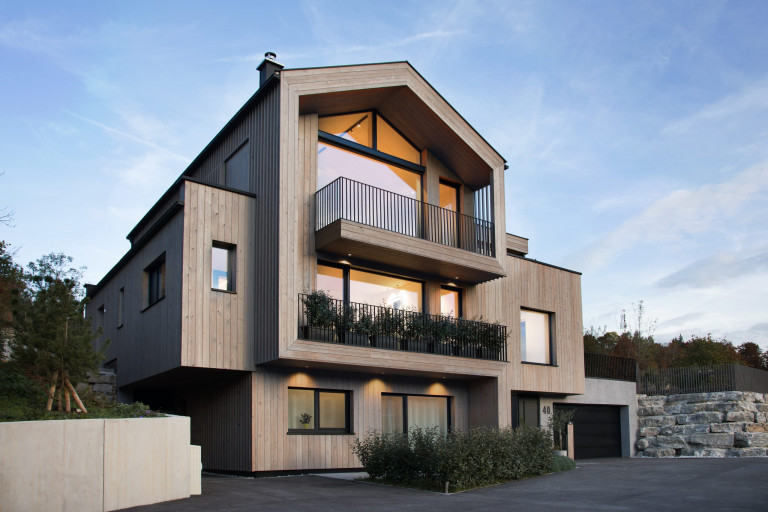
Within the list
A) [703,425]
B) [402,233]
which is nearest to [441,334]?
[402,233]

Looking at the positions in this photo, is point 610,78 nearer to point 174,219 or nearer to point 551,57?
point 551,57

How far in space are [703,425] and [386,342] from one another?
12.5 m

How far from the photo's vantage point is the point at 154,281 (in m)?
17.9

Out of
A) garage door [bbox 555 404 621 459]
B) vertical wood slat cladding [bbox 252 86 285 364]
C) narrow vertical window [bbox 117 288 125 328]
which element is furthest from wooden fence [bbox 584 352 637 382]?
narrow vertical window [bbox 117 288 125 328]

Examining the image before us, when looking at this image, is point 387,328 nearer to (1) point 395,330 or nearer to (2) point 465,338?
(1) point 395,330

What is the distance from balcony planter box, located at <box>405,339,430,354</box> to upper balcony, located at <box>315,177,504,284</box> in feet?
6.70

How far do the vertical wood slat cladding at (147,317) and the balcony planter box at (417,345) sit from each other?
5.80 m

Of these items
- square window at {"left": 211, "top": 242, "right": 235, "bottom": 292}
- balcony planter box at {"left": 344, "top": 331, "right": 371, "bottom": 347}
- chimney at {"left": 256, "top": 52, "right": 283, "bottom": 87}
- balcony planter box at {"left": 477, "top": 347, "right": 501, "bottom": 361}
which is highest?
chimney at {"left": 256, "top": 52, "right": 283, "bottom": 87}

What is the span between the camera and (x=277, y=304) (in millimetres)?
15195

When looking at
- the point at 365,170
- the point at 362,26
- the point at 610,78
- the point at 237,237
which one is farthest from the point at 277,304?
the point at 610,78

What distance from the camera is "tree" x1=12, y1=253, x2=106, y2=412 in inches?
434

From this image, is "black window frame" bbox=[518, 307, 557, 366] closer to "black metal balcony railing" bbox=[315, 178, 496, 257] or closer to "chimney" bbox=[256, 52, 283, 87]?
"black metal balcony railing" bbox=[315, 178, 496, 257]

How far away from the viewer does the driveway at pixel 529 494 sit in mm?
10297

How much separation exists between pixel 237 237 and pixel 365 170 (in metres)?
4.37
